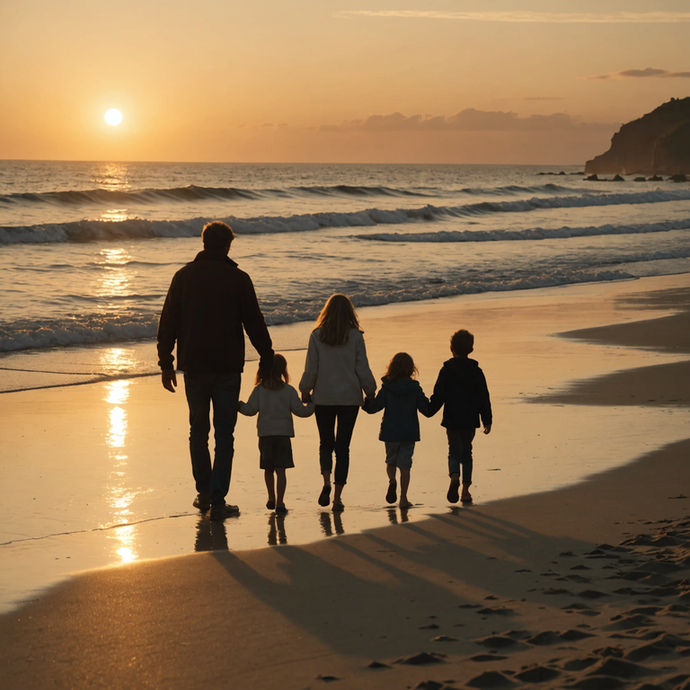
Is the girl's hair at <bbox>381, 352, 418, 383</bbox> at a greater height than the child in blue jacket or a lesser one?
greater

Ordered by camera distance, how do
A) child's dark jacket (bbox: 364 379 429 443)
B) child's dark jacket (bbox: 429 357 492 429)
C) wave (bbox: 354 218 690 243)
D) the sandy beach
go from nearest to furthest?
1. the sandy beach
2. child's dark jacket (bbox: 364 379 429 443)
3. child's dark jacket (bbox: 429 357 492 429)
4. wave (bbox: 354 218 690 243)

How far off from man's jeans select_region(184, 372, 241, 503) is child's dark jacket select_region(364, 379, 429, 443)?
2.91 ft

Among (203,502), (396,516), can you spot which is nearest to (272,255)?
(203,502)

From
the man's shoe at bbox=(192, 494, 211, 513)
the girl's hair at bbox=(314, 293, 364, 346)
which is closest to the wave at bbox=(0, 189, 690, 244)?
the girl's hair at bbox=(314, 293, 364, 346)

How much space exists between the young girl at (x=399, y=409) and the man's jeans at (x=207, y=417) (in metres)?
0.89

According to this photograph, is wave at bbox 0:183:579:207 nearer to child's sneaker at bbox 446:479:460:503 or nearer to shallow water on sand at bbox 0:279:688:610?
shallow water on sand at bbox 0:279:688:610

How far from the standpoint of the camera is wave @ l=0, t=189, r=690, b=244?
30062 millimetres

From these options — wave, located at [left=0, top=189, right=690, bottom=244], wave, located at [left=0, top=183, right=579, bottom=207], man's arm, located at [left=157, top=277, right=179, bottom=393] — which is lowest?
man's arm, located at [left=157, top=277, right=179, bottom=393]

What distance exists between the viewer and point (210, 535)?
501 centimetres

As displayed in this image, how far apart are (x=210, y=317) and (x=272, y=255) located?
20.7 metres

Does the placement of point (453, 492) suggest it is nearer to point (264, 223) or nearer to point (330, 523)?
point (330, 523)

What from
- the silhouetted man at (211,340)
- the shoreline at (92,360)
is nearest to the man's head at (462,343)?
the silhouetted man at (211,340)

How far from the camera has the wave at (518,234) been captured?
32.6 meters

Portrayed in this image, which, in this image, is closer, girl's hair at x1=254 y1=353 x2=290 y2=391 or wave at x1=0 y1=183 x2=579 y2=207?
girl's hair at x1=254 y1=353 x2=290 y2=391
